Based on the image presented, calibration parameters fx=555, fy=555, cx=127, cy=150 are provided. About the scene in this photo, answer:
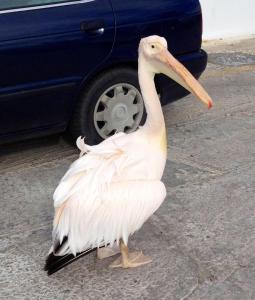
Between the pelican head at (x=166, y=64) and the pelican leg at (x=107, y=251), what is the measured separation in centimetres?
113

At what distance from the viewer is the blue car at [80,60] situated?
448 cm

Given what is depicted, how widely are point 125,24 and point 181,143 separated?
4.26 feet

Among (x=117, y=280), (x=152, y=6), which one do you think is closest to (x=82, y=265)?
(x=117, y=280)

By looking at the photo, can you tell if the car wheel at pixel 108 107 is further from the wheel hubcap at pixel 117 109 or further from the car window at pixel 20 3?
the car window at pixel 20 3

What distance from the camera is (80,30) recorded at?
15.4 ft

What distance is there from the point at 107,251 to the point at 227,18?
8219 millimetres

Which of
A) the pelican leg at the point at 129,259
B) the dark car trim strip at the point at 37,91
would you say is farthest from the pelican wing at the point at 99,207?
the dark car trim strip at the point at 37,91

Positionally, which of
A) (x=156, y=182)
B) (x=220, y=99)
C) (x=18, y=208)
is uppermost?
(x=156, y=182)

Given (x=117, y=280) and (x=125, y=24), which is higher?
(x=125, y=24)

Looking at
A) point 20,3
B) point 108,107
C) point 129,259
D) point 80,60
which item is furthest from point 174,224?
point 20,3

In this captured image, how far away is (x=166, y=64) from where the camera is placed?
11.1 ft

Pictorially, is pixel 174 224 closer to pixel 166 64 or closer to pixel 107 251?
pixel 107 251

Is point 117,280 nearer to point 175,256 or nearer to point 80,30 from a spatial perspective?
point 175,256

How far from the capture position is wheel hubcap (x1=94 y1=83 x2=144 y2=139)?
5105 millimetres
